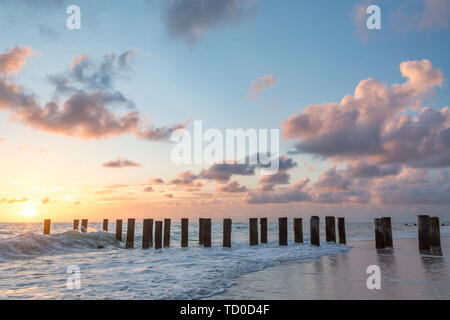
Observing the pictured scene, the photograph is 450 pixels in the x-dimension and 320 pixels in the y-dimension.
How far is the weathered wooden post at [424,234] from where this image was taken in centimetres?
1265

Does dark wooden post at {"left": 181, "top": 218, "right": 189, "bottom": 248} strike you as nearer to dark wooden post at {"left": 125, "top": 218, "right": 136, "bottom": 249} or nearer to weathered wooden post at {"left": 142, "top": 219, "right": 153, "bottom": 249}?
weathered wooden post at {"left": 142, "top": 219, "right": 153, "bottom": 249}

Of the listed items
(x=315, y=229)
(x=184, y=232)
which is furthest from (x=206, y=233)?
(x=315, y=229)

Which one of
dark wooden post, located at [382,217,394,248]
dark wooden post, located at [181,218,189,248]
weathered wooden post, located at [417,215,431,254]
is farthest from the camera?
dark wooden post, located at [181,218,189,248]

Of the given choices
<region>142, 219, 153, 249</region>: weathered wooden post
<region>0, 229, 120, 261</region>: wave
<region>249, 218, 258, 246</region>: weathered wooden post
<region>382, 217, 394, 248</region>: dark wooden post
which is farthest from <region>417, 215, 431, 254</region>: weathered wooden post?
<region>0, 229, 120, 261</region>: wave

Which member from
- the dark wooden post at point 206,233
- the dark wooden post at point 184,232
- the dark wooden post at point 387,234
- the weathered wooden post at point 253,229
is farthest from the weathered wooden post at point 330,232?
the dark wooden post at point 184,232

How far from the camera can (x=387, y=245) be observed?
48.3 ft

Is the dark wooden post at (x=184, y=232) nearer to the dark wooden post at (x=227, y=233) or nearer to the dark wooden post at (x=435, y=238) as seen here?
the dark wooden post at (x=227, y=233)

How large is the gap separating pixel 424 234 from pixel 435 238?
47 cm

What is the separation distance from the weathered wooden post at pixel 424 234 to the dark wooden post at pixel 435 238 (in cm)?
14

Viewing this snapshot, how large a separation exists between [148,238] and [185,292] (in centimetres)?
1106

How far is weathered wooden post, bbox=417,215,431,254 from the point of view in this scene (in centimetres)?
1265

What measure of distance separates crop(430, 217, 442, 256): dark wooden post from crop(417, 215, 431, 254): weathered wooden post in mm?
141
